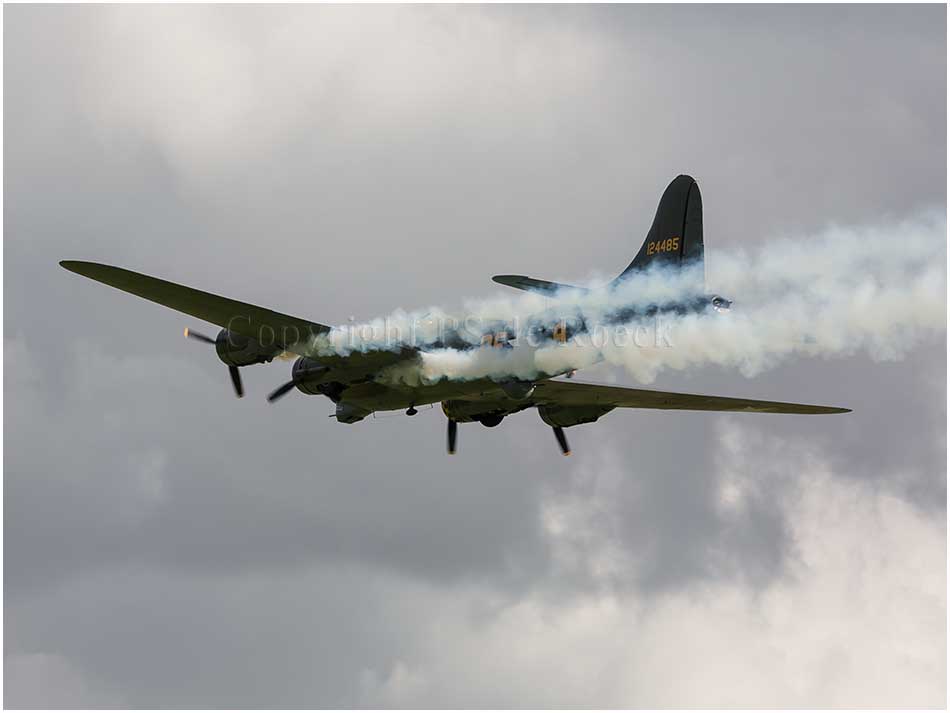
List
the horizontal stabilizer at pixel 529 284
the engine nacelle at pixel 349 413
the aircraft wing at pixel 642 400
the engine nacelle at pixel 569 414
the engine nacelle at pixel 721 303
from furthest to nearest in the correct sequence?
1. the engine nacelle at pixel 569 414
2. the aircraft wing at pixel 642 400
3. the engine nacelle at pixel 349 413
4. the horizontal stabilizer at pixel 529 284
5. the engine nacelle at pixel 721 303

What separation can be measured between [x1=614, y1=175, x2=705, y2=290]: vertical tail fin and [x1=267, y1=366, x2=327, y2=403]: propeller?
24.9 ft

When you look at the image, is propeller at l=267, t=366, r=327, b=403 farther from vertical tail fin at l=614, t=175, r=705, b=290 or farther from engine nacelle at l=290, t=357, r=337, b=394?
vertical tail fin at l=614, t=175, r=705, b=290

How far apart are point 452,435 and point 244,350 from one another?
738 centimetres

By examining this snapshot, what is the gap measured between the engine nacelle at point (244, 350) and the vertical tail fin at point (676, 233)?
27.9ft

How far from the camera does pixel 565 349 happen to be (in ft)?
105

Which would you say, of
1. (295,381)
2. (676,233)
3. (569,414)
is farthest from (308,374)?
(676,233)

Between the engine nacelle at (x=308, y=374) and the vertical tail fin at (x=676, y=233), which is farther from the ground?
the vertical tail fin at (x=676, y=233)

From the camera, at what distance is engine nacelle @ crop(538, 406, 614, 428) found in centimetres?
3975

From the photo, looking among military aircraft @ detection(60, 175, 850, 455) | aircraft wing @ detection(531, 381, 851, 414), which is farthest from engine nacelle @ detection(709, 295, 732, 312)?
aircraft wing @ detection(531, 381, 851, 414)

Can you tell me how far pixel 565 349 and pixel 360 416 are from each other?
7390mm

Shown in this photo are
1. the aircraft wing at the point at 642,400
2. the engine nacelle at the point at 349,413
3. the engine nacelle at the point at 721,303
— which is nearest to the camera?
the engine nacelle at the point at 721,303

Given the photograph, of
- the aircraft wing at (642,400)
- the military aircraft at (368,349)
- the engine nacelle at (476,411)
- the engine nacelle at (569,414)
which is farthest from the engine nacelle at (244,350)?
the engine nacelle at (569,414)

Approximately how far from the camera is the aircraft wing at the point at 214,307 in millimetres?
33938

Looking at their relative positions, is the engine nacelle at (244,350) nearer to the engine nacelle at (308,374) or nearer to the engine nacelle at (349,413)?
the engine nacelle at (308,374)
